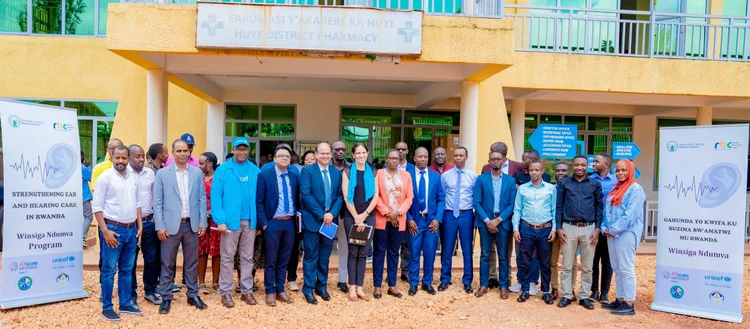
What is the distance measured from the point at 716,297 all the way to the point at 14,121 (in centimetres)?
744

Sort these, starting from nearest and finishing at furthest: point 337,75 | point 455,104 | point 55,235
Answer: point 55,235 < point 337,75 < point 455,104

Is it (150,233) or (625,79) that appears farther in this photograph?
(625,79)

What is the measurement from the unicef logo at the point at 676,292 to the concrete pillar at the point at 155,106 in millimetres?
7293

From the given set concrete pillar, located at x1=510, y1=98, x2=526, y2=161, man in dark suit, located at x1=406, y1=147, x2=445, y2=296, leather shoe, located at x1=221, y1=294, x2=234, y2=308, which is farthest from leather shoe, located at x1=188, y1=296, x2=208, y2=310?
concrete pillar, located at x1=510, y1=98, x2=526, y2=161

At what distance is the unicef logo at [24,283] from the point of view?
5377 mm

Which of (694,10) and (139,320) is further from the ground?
(694,10)

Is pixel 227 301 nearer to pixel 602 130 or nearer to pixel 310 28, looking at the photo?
pixel 310 28

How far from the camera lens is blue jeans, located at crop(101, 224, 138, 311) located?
499 centimetres

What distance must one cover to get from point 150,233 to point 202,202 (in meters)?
0.58

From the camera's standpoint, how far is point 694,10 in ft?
39.4

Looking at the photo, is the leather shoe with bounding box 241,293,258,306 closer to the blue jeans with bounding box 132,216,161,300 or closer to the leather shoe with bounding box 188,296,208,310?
the leather shoe with bounding box 188,296,208,310

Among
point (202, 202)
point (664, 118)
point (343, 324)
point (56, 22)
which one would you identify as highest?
point (56, 22)

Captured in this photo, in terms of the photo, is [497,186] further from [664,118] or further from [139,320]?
[664,118]

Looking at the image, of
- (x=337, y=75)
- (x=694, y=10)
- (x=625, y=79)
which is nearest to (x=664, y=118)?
(x=694, y=10)
